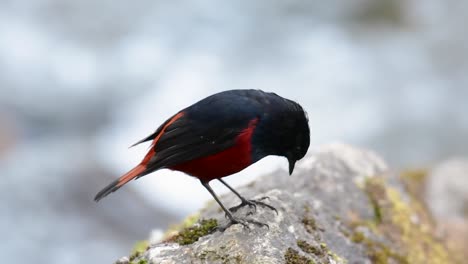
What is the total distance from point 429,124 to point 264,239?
11632 mm

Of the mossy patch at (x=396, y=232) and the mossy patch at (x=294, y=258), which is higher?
the mossy patch at (x=396, y=232)

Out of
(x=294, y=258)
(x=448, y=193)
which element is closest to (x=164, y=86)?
(x=448, y=193)

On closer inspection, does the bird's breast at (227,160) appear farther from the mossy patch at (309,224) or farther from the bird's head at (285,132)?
the mossy patch at (309,224)

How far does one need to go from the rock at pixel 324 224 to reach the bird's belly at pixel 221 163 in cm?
34

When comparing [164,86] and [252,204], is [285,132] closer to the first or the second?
[252,204]

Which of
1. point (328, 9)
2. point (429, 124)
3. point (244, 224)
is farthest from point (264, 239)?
point (328, 9)

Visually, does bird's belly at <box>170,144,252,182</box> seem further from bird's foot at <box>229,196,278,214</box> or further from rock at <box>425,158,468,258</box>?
rock at <box>425,158,468,258</box>

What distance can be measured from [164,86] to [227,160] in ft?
38.8

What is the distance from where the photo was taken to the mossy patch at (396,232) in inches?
195

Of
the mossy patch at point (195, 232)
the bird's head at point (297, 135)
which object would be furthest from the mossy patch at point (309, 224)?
the mossy patch at point (195, 232)

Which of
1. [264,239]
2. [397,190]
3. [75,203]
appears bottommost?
[264,239]

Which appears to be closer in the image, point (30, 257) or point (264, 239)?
point (264, 239)

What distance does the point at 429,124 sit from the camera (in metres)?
14.7

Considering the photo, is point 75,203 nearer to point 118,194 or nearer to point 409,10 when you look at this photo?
point 118,194
